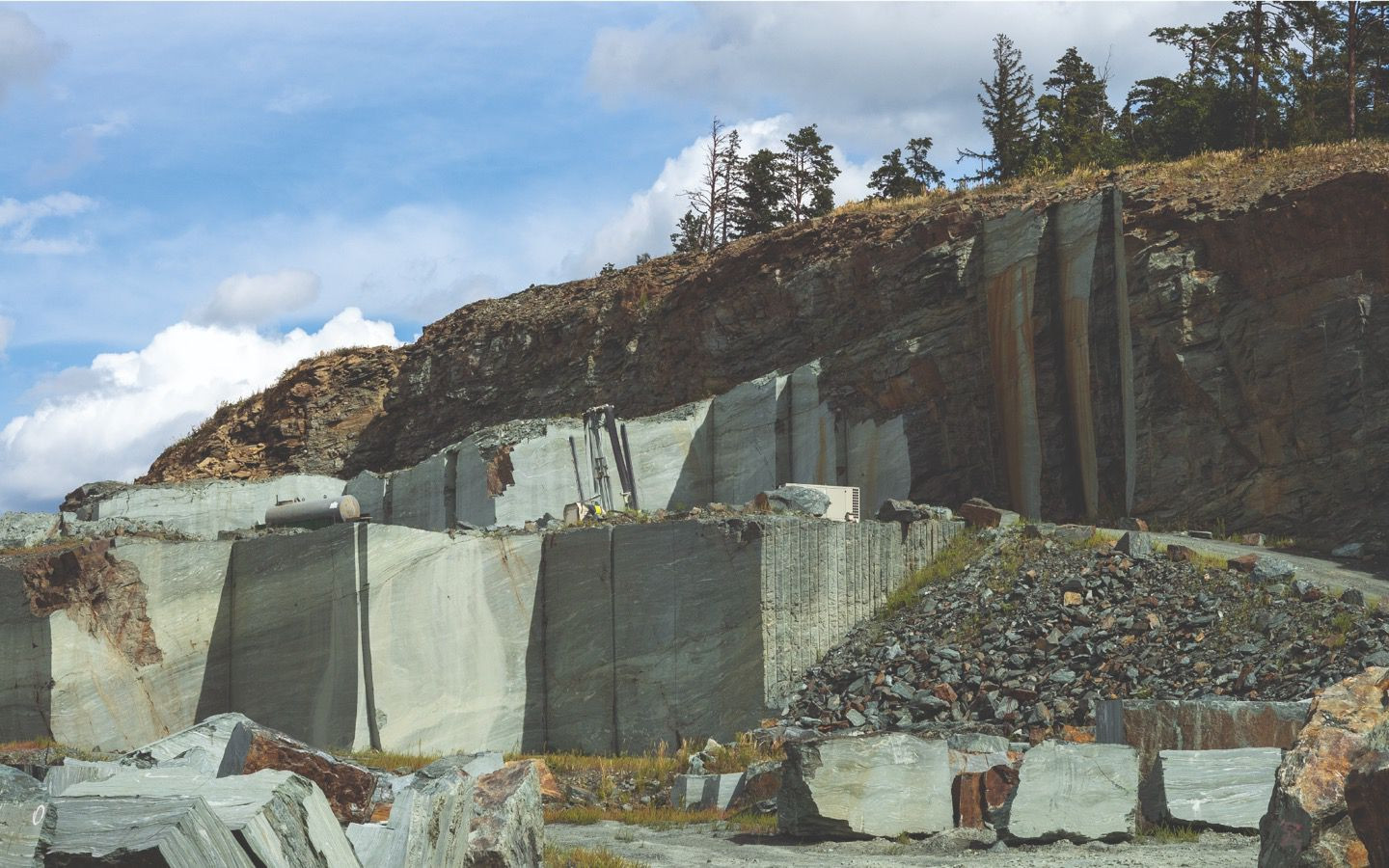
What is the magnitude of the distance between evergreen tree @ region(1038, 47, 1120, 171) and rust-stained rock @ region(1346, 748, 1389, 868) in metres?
31.4

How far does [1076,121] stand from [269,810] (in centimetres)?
4356

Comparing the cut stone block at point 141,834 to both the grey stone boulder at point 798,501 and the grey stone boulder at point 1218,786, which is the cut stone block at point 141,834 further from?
the grey stone boulder at point 798,501

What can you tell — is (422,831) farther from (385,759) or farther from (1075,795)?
(385,759)

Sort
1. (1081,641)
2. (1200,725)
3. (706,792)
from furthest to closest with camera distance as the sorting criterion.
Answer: (1081,641) → (706,792) → (1200,725)

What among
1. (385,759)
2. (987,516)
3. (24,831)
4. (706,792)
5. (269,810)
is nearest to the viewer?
(24,831)

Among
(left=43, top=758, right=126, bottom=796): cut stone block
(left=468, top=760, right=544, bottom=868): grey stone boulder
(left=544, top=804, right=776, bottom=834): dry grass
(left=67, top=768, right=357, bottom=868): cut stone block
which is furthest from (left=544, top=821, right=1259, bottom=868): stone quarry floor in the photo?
(left=67, top=768, right=357, bottom=868): cut stone block

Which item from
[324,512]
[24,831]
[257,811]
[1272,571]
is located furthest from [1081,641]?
[24,831]

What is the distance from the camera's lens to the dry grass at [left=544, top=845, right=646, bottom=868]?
9.95 meters

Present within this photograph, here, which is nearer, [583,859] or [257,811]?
[257,811]

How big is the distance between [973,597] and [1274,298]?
8.61 m

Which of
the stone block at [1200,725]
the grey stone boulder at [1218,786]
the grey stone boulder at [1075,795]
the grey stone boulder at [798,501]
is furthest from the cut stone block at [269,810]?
the grey stone boulder at [798,501]

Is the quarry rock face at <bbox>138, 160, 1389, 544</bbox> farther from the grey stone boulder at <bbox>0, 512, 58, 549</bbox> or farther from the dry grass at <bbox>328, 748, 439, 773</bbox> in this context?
the dry grass at <bbox>328, 748, 439, 773</bbox>

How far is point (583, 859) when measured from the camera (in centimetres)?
1027

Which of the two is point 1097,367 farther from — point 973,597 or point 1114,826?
point 1114,826
